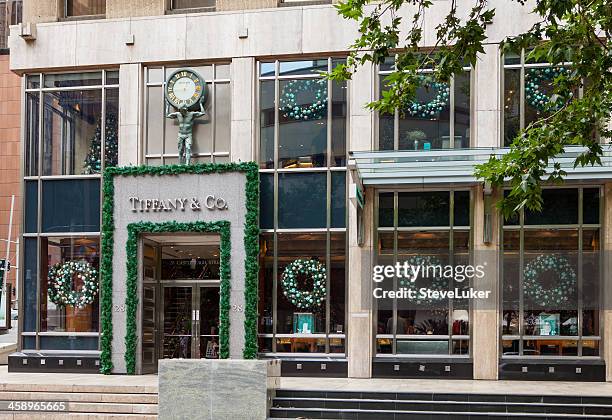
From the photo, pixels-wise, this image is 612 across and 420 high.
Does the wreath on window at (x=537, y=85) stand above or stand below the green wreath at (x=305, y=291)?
above

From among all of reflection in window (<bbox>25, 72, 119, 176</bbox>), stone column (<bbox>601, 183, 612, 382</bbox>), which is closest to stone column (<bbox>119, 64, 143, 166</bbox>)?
reflection in window (<bbox>25, 72, 119, 176</bbox>)

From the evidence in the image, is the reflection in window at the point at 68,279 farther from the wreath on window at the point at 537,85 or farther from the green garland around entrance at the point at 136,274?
the wreath on window at the point at 537,85

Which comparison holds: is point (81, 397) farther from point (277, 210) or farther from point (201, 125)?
point (201, 125)

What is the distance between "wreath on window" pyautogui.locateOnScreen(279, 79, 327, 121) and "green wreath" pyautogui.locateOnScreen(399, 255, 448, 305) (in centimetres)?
366

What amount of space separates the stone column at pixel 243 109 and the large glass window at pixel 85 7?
3.57 meters

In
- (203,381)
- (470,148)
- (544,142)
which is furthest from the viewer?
(470,148)

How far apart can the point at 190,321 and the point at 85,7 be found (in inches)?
298

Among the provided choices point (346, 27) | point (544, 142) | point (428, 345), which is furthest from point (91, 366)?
point (544, 142)

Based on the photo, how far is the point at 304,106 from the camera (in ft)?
72.0

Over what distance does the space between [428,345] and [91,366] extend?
7302mm

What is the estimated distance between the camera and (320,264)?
2167 cm

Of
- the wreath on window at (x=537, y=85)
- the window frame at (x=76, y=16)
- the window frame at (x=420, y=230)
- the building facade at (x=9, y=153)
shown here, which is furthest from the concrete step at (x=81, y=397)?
the building facade at (x=9, y=153)

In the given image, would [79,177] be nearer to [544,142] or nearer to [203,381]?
[203,381]

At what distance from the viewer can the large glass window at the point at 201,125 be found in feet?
73.3
